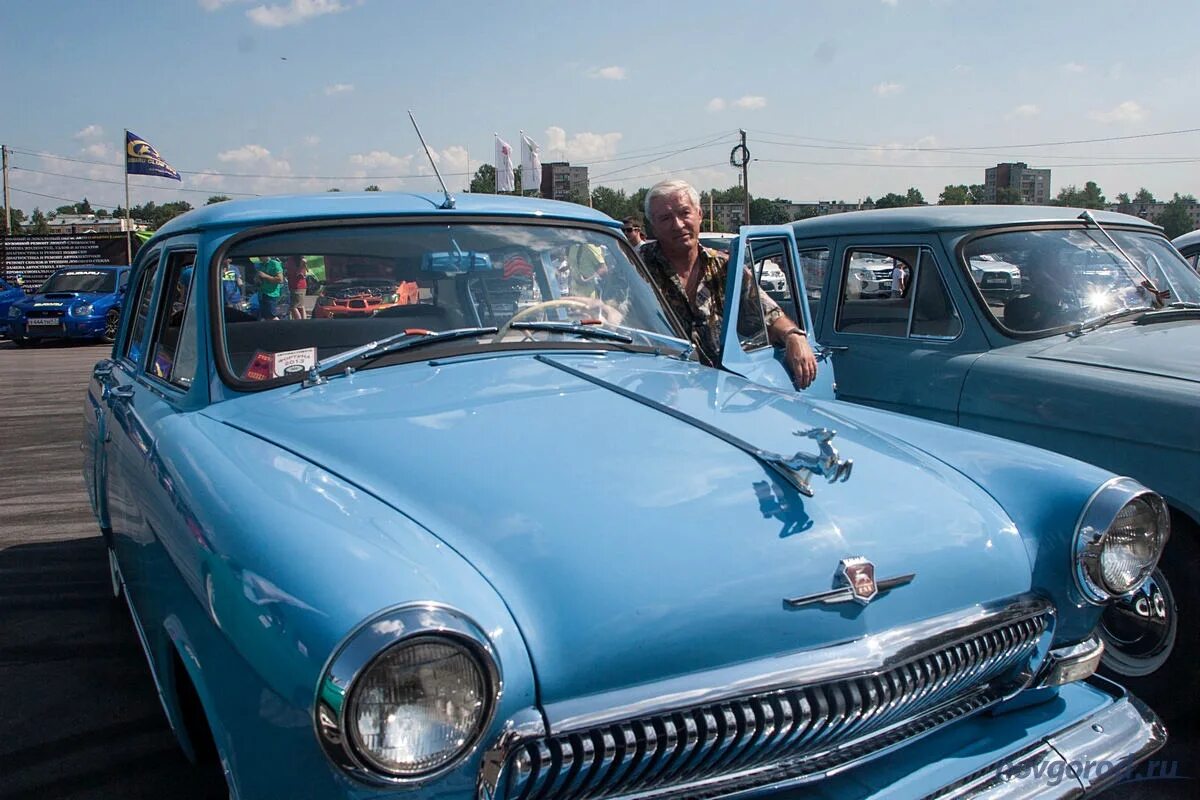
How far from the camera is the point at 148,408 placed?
117 inches

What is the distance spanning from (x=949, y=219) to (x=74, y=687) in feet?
14.3

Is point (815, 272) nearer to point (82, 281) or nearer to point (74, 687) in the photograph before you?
point (74, 687)

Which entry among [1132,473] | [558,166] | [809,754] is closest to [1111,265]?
[1132,473]

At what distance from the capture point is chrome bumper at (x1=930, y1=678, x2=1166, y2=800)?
6.31 feet

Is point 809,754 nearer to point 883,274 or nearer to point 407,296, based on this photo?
point 407,296

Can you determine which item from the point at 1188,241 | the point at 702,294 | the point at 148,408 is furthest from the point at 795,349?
the point at 1188,241

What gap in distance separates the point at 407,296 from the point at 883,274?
2.95 metres

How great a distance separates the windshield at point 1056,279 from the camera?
4.37 meters

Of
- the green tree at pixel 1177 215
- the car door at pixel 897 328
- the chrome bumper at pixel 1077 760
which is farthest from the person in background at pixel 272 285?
the green tree at pixel 1177 215

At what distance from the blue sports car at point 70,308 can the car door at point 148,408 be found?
16.0 m

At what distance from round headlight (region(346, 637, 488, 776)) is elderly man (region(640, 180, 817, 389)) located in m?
2.54

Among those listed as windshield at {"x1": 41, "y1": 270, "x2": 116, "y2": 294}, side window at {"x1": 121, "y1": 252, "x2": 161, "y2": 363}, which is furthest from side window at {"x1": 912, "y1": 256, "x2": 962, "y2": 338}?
windshield at {"x1": 41, "y1": 270, "x2": 116, "y2": 294}

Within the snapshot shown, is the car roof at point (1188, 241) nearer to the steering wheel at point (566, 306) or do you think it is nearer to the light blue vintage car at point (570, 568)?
the light blue vintage car at point (570, 568)

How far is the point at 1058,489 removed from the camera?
226cm
